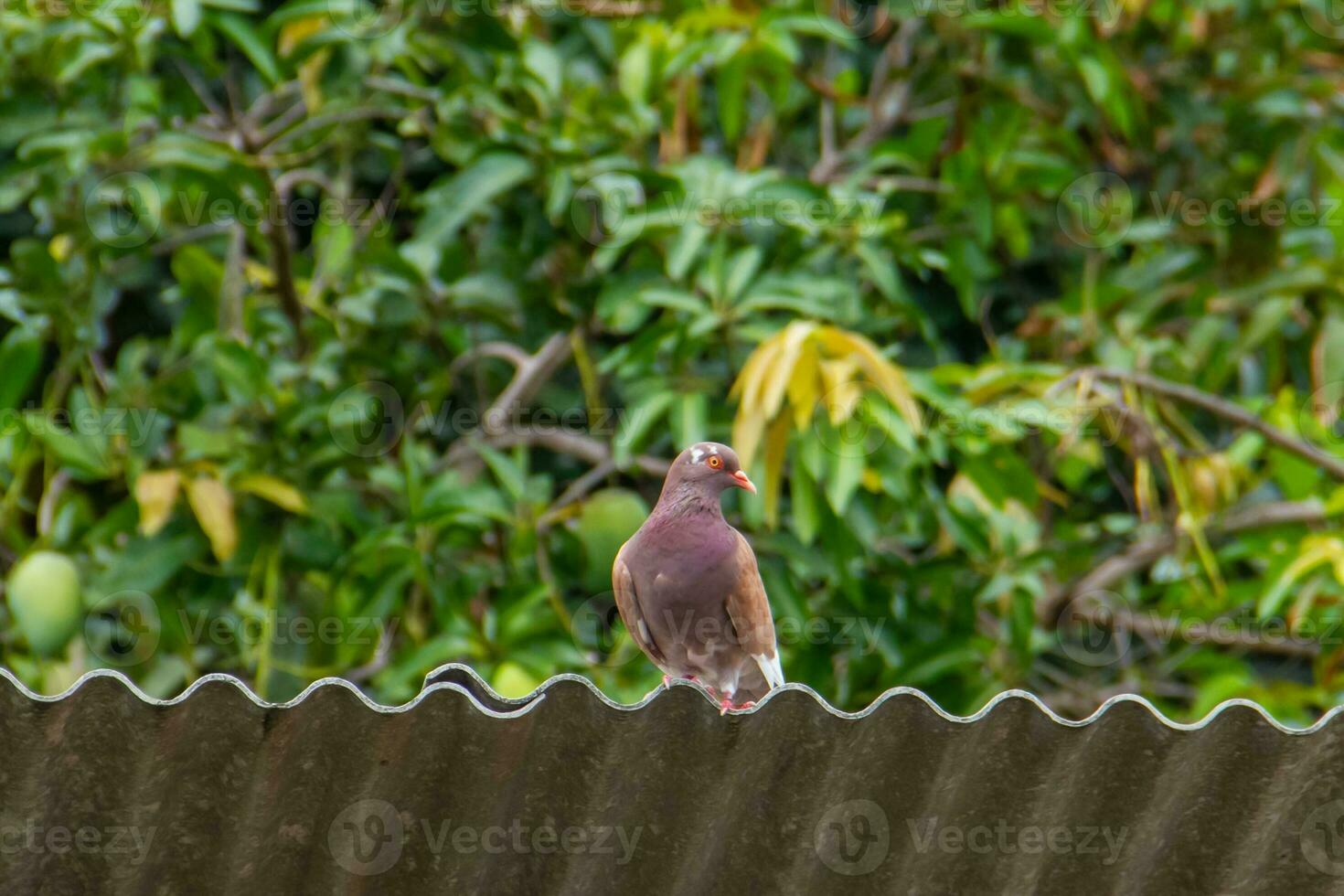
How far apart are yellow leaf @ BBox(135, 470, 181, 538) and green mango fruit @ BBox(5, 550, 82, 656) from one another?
20 cm

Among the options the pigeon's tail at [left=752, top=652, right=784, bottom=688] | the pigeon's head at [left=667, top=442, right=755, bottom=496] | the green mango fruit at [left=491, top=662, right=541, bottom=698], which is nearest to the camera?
the pigeon's tail at [left=752, top=652, right=784, bottom=688]

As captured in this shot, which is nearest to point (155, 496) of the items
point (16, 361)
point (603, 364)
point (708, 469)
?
point (16, 361)

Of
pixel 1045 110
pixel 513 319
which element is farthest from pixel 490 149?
pixel 1045 110

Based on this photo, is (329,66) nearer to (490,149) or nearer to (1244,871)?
(490,149)

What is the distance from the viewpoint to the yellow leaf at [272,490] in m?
3.52

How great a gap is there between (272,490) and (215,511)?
0.13 metres

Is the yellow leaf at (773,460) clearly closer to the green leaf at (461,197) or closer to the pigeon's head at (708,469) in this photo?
the pigeon's head at (708,469)

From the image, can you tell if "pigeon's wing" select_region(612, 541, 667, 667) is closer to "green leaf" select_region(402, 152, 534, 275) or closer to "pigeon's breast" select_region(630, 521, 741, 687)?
"pigeon's breast" select_region(630, 521, 741, 687)

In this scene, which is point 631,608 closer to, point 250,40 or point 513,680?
point 513,680

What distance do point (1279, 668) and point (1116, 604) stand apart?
0.77 m

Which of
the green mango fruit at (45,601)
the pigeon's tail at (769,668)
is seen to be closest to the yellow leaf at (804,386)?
the pigeon's tail at (769,668)

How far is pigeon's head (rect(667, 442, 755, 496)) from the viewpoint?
9.48ft

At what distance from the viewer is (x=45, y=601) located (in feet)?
11.0

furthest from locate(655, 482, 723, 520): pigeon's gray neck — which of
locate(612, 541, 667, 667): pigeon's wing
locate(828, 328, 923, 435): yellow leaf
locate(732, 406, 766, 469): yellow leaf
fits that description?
locate(828, 328, 923, 435): yellow leaf
